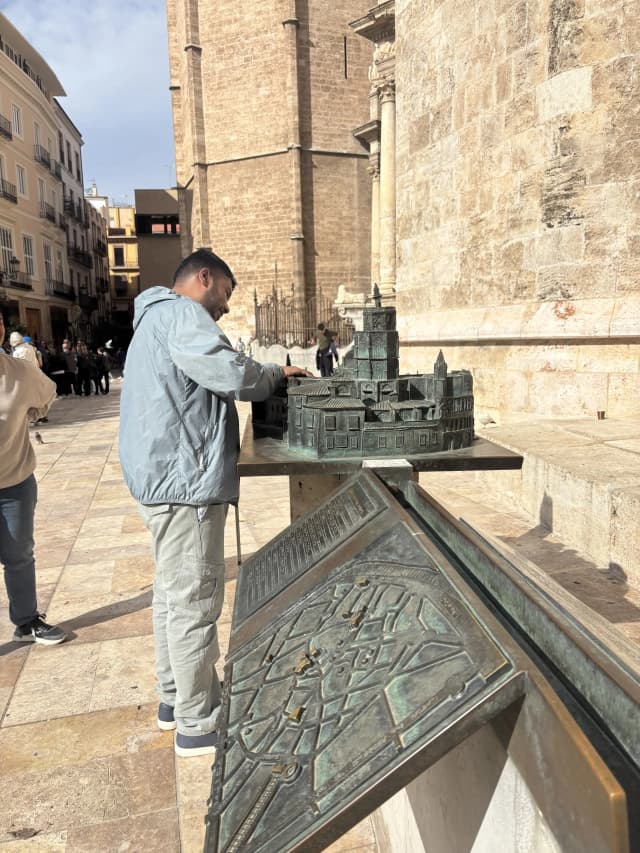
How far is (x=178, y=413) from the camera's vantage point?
82.3 inches

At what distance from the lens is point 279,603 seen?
5.42 feet

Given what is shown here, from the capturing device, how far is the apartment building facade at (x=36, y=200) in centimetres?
2605

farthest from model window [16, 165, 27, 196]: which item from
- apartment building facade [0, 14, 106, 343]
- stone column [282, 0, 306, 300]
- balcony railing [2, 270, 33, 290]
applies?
stone column [282, 0, 306, 300]

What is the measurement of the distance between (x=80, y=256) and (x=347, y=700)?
1585 inches

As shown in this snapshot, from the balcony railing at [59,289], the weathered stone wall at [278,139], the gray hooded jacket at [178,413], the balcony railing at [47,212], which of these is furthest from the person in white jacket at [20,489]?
the balcony railing at [47,212]

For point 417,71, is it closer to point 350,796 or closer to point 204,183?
point 350,796

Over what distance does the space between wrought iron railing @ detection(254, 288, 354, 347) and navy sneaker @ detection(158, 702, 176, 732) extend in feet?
57.1

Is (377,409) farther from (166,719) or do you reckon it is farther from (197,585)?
(166,719)

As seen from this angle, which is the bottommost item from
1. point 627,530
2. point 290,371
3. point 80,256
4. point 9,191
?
point 627,530

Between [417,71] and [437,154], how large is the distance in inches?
46.3

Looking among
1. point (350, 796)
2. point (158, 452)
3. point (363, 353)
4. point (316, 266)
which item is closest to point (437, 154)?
point (363, 353)

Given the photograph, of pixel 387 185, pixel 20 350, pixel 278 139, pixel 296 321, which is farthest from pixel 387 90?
pixel 278 139

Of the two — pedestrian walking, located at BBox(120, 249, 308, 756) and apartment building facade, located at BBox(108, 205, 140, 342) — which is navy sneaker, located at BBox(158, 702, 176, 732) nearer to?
pedestrian walking, located at BBox(120, 249, 308, 756)

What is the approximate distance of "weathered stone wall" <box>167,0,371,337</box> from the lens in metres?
23.4
